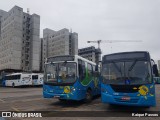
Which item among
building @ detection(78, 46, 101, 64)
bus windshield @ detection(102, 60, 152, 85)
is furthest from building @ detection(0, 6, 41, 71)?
bus windshield @ detection(102, 60, 152, 85)

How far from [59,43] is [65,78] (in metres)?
98.1

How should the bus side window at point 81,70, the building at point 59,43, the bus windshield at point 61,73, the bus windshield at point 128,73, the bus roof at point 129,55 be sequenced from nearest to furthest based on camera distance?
1. the bus windshield at point 128,73
2. the bus roof at point 129,55
3. the bus windshield at point 61,73
4. the bus side window at point 81,70
5. the building at point 59,43

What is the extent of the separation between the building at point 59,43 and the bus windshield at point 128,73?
309ft

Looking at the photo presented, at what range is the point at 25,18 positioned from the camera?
266 feet

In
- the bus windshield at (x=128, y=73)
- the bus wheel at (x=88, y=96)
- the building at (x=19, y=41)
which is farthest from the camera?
the building at (x=19, y=41)

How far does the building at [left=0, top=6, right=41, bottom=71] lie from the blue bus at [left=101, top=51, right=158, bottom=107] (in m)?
69.0

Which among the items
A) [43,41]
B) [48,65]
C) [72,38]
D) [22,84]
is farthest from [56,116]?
[43,41]

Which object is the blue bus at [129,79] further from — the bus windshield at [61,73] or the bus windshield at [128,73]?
the bus windshield at [61,73]

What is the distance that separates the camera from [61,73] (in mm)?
10547

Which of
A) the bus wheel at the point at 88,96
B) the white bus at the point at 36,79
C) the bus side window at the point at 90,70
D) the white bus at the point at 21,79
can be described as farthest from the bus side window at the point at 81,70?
the white bus at the point at 36,79

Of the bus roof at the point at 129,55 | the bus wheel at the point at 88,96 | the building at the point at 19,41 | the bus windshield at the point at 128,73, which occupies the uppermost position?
the building at the point at 19,41

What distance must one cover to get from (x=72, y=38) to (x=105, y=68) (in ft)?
335

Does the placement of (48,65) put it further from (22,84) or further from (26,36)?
(26,36)

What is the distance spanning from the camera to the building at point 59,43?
10488cm
